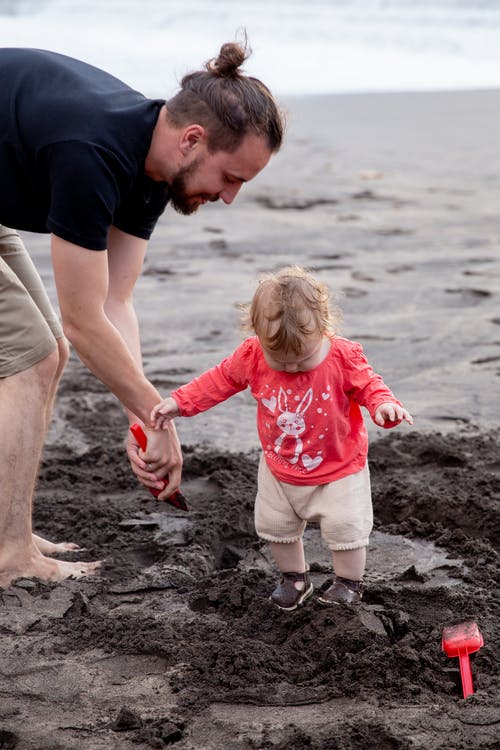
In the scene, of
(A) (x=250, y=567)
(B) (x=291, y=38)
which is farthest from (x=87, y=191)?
(B) (x=291, y=38)

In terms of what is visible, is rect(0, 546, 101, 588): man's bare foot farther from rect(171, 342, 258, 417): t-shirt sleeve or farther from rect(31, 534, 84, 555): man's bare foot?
rect(171, 342, 258, 417): t-shirt sleeve

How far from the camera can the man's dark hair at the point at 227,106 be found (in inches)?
119

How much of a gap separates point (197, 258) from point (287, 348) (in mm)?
5171

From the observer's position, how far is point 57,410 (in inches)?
199

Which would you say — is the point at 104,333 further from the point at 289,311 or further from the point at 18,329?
the point at 289,311

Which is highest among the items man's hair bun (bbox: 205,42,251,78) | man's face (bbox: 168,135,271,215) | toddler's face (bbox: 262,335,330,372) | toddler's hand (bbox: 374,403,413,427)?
man's hair bun (bbox: 205,42,251,78)

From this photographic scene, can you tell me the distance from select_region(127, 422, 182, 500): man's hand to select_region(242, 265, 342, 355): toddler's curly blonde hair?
22.3 inches

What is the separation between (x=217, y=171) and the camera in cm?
311

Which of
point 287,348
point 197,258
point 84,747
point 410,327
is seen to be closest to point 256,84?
point 287,348

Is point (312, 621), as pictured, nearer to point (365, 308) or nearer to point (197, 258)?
point (365, 308)

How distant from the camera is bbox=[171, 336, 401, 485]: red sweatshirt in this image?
2967 mm

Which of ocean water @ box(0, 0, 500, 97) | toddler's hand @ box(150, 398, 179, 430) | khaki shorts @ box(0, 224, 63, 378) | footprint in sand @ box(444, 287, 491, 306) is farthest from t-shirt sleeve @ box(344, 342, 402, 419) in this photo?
ocean water @ box(0, 0, 500, 97)

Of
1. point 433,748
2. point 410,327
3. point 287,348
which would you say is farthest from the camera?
point 410,327

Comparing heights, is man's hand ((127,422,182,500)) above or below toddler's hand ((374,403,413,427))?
below
